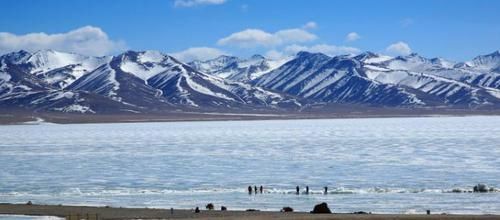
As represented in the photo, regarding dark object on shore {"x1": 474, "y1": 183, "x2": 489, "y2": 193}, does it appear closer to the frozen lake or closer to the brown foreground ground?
the frozen lake

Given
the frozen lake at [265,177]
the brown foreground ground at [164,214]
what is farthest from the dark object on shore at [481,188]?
the brown foreground ground at [164,214]

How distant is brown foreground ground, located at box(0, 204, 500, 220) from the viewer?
146 feet

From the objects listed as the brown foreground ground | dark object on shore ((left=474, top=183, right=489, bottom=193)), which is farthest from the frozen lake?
the brown foreground ground

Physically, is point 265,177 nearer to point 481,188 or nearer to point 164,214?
point 481,188

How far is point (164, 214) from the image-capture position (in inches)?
1943

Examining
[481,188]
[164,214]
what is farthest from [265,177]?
[164,214]

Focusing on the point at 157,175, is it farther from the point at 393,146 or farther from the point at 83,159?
the point at 393,146

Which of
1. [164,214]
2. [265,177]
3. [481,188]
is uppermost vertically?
[265,177]

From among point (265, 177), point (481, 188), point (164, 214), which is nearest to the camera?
point (164, 214)

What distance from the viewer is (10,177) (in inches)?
3142

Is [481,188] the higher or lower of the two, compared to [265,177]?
lower

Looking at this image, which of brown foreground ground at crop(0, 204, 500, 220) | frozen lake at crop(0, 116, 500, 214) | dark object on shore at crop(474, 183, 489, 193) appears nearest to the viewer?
brown foreground ground at crop(0, 204, 500, 220)

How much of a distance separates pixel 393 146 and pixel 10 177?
61.0 m

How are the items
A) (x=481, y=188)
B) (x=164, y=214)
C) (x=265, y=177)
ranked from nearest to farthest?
(x=164, y=214)
(x=481, y=188)
(x=265, y=177)
